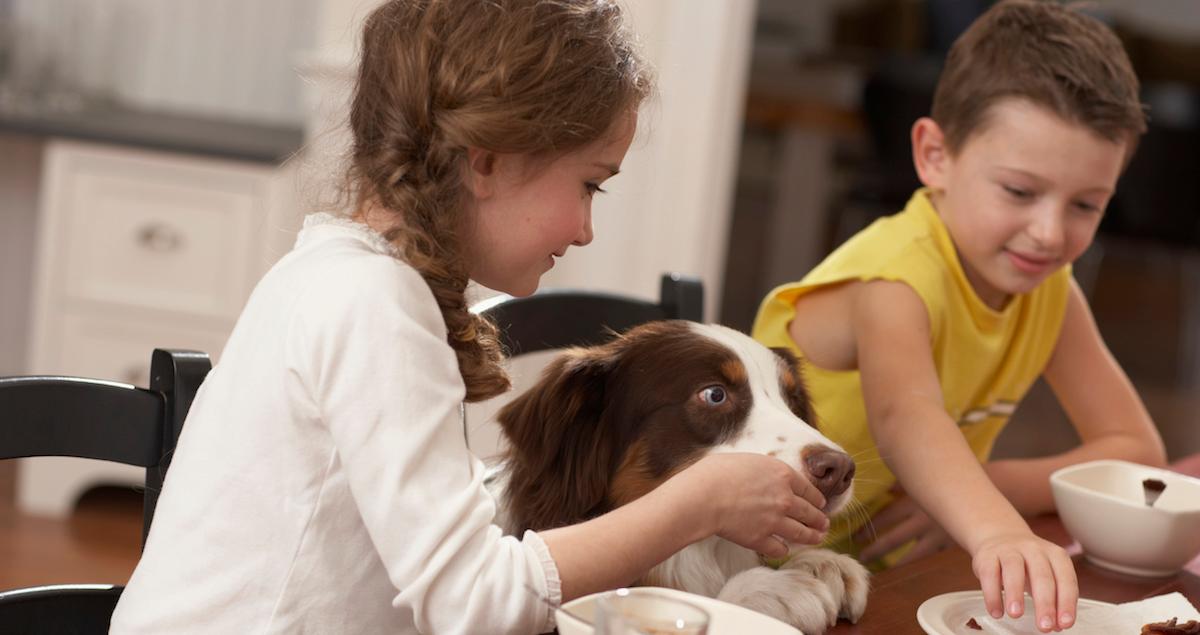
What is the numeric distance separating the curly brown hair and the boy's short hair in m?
0.70

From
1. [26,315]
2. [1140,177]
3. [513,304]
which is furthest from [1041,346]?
[1140,177]

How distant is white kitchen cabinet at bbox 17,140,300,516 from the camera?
3268 millimetres

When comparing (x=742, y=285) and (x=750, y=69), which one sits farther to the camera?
(x=742, y=285)

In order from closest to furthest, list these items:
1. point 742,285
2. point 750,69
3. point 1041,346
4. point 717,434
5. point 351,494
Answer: point 351,494
point 717,434
point 1041,346
point 750,69
point 742,285

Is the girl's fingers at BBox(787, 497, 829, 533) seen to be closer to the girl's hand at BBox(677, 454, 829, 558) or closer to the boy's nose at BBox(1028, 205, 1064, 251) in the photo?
the girl's hand at BBox(677, 454, 829, 558)

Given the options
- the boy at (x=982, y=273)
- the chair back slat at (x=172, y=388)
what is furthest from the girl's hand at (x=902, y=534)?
the chair back slat at (x=172, y=388)

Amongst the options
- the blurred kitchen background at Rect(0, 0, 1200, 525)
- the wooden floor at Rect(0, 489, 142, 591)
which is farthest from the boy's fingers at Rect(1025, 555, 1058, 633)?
the wooden floor at Rect(0, 489, 142, 591)

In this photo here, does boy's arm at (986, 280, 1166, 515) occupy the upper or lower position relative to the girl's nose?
lower

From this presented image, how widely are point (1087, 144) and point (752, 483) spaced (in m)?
0.78

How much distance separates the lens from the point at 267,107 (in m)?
3.94

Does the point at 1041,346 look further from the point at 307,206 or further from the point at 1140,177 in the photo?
the point at 1140,177

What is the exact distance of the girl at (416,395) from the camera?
0.96m

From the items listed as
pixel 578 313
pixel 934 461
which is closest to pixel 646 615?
pixel 934 461

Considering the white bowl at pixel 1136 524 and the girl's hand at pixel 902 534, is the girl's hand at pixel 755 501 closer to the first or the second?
the white bowl at pixel 1136 524
